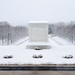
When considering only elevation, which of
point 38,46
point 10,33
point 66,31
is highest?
point 66,31

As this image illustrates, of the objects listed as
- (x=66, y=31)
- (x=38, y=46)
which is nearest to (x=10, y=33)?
(x=66, y=31)

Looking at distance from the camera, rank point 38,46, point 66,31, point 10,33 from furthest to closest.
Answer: point 66,31 < point 10,33 < point 38,46

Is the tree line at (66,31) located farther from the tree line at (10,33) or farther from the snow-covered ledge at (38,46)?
the snow-covered ledge at (38,46)

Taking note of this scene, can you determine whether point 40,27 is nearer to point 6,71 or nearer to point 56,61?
point 56,61

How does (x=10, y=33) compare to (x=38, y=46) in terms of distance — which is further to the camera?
(x=10, y=33)

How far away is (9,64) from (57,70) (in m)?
5.11

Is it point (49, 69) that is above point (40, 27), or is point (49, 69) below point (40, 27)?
below

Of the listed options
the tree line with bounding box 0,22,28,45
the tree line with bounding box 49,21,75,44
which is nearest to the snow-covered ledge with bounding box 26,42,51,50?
the tree line with bounding box 0,22,28,45

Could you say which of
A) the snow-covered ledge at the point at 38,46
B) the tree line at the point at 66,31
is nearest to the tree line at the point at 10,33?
the tree line at the point at 66,31

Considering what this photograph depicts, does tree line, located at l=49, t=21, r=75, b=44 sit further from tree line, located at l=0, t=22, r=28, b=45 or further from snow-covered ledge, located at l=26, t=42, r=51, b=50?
snow-covered ledge, located at l=26, t=42, r=51, b=50

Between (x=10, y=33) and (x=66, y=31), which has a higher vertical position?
(x=66, y=31)

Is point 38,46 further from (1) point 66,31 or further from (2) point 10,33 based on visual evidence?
(1) point 66,31

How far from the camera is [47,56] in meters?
19.5

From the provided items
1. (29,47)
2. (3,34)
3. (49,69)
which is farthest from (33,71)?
(3,34)
